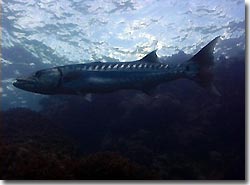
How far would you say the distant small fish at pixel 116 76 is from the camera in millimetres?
5492

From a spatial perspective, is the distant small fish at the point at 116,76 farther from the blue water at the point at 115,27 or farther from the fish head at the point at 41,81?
the blue water at the point at 115,27

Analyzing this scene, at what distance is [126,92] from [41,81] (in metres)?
4.73

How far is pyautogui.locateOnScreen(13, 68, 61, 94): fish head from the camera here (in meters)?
5.41

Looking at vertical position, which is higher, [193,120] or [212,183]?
[193,120]

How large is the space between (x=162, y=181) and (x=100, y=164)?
1.09 m

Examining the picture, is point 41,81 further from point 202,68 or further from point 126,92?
point 126,92

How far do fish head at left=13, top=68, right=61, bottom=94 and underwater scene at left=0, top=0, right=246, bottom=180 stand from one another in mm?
17

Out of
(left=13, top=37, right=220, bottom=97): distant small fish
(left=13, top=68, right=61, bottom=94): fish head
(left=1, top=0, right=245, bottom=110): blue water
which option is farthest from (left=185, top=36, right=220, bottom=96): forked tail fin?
(left=1, top=0, right=245, bottom=110): blue water

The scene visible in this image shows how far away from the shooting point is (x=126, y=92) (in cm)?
993

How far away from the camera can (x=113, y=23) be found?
9820mm

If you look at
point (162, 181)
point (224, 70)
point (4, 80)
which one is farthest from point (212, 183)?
point (4, 80)

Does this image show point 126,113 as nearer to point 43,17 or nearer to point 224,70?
point 224,70

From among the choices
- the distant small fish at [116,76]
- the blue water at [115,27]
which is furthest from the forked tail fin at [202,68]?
the blue water at [115,27]

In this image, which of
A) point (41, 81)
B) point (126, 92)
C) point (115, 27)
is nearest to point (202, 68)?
point (41, 81)
